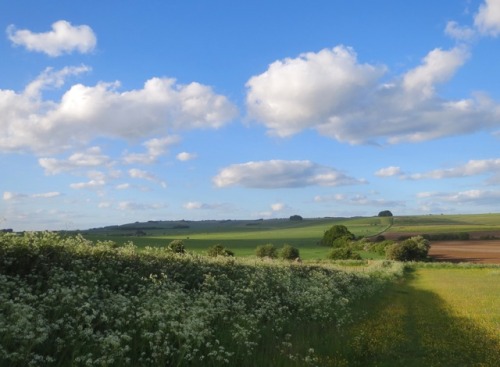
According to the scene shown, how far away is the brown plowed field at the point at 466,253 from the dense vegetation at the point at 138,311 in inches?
2682

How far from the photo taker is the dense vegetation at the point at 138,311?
7281 millimetres

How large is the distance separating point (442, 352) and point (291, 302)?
17.4 feet

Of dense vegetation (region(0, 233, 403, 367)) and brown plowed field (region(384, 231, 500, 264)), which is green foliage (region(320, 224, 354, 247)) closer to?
brown plowed field (region(384, 231, 500, 264))

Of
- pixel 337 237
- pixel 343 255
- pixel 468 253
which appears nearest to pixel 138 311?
Result: pixel 343 255

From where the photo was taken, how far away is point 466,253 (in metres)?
85.1

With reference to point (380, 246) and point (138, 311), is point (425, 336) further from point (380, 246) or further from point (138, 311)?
point (380, 246)

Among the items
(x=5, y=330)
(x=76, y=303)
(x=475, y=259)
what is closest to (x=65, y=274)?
(x=76, y=303)

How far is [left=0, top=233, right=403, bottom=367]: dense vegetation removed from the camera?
7.28m

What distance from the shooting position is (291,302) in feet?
53.6

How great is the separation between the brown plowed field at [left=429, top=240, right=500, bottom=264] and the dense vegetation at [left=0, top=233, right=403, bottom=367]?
224ft

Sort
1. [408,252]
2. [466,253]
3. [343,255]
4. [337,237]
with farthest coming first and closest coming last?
[337,237], [466,253], [343,255], [408,252]

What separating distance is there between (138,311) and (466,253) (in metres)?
87.3

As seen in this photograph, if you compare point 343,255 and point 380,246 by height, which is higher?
point 380,246

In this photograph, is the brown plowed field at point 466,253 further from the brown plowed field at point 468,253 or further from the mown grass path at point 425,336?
the mown grass path at point 425,336
